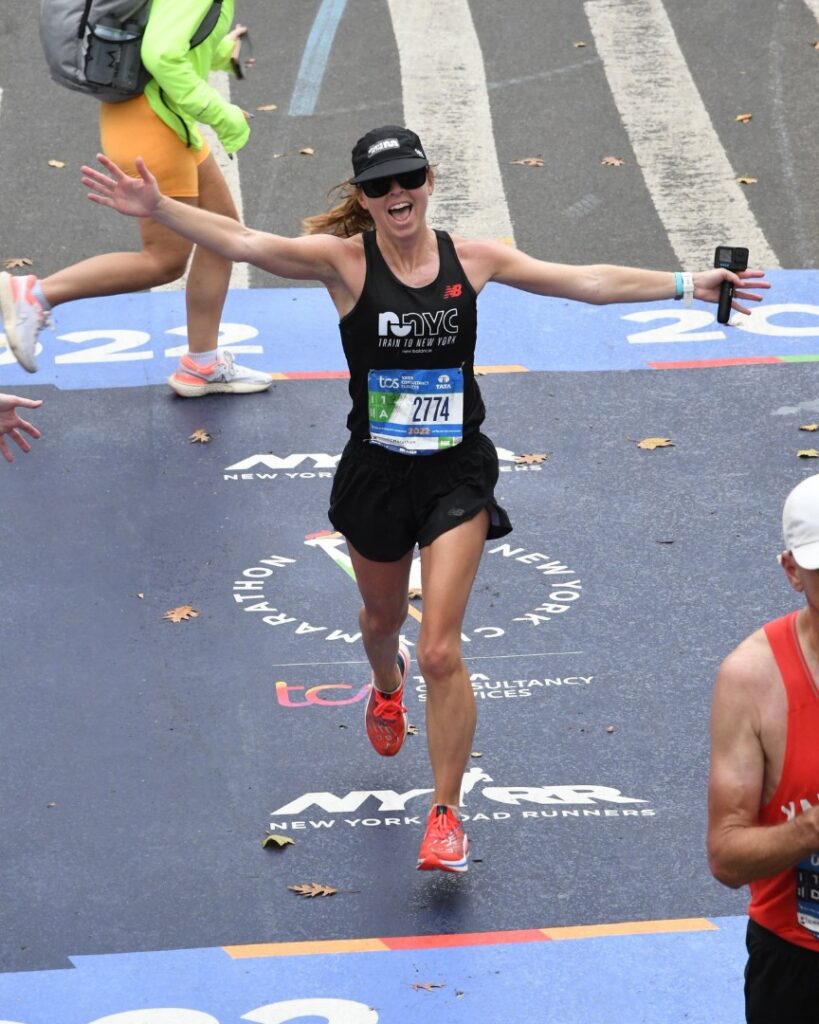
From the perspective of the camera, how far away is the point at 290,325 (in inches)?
418

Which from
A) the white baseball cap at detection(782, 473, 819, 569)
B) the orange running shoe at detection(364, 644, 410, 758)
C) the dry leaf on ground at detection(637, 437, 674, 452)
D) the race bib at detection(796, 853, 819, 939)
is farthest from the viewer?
the dry leaf on ground at detection(637, 437, 674, 452)

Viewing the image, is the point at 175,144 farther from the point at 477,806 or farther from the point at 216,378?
the point at 477,806

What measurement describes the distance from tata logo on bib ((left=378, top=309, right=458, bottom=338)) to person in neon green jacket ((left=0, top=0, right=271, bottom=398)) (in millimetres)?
2567

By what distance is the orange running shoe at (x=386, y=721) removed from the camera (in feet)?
19.8

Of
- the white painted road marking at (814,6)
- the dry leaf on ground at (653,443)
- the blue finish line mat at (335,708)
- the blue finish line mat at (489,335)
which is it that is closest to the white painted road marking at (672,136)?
the blue finish line mat at (489,335)

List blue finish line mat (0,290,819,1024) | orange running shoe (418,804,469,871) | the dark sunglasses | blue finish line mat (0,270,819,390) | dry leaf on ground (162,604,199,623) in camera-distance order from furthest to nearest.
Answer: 1. blue finish line mat (0,270,819,390)
2. dry leaf on ground (162,604,199,623)
3. the dark sunglasses
4. orange running shoe (418,804,469,871)
5. blue finish line mat (0,290,819,1024)

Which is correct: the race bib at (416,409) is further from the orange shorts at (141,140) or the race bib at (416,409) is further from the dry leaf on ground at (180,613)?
the orange shorts at (141,140)

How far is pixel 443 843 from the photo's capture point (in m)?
5.36

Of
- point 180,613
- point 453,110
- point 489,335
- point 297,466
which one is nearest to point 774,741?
point 180,613

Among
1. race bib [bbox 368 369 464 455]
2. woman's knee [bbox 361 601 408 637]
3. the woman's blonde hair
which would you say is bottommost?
woman's knee [bbox 361 601 408 637]

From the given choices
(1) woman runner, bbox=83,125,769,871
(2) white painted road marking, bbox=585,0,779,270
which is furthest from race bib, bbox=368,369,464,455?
(2) white painted road marking, bbox=585,0,779,270

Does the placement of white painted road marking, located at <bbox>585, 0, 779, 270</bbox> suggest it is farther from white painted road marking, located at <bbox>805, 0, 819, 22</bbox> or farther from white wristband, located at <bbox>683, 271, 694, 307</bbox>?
white wristband, located at <bbox>683, 271, 694, 307</bbox>

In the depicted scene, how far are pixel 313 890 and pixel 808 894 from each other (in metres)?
2.28

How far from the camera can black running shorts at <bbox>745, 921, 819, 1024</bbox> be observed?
351 centimetres
